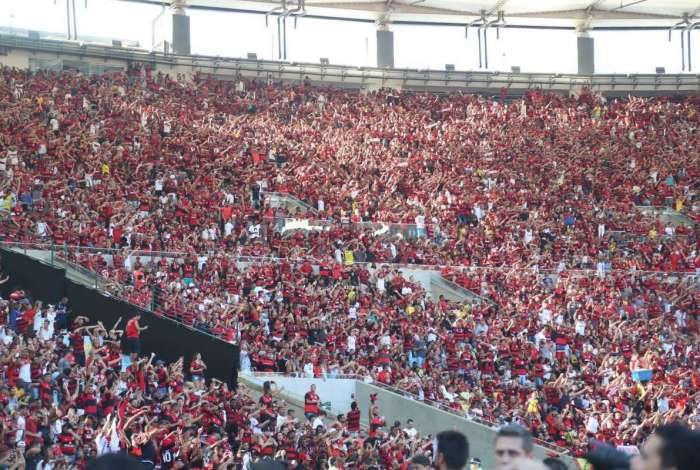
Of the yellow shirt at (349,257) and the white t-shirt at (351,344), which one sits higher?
the yellow shirt at (349,257)

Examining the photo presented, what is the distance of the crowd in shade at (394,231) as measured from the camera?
27.0 metres

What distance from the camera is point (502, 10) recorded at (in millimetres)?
54656

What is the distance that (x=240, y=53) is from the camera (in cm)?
5091

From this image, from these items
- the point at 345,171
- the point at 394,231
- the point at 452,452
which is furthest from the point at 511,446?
the point at 345,171

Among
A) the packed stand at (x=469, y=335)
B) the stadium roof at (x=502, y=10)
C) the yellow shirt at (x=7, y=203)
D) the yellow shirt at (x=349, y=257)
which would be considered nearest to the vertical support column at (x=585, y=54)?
the stadium roof at (x=502, y=10)

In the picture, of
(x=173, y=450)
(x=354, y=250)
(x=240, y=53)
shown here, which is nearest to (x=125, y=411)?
(x=173, y=450)

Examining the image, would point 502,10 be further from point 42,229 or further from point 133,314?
point 133,314

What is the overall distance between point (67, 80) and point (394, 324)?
54.5 ft

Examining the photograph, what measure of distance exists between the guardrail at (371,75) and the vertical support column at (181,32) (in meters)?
1.99

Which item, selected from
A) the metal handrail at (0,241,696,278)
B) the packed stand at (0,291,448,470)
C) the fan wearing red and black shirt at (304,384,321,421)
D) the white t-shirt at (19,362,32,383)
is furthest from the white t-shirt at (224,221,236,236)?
the white t-shirt at (19,362,32,383)

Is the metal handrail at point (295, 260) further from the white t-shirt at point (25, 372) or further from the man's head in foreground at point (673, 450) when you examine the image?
the man's head in foreground at point (673, 450)

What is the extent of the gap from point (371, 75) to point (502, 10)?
807 cm

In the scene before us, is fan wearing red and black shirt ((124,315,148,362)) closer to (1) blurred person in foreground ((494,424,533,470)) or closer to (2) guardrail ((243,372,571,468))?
(2) guardrail ((243,372,571,468))

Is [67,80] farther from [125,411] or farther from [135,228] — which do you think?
[125,411]
